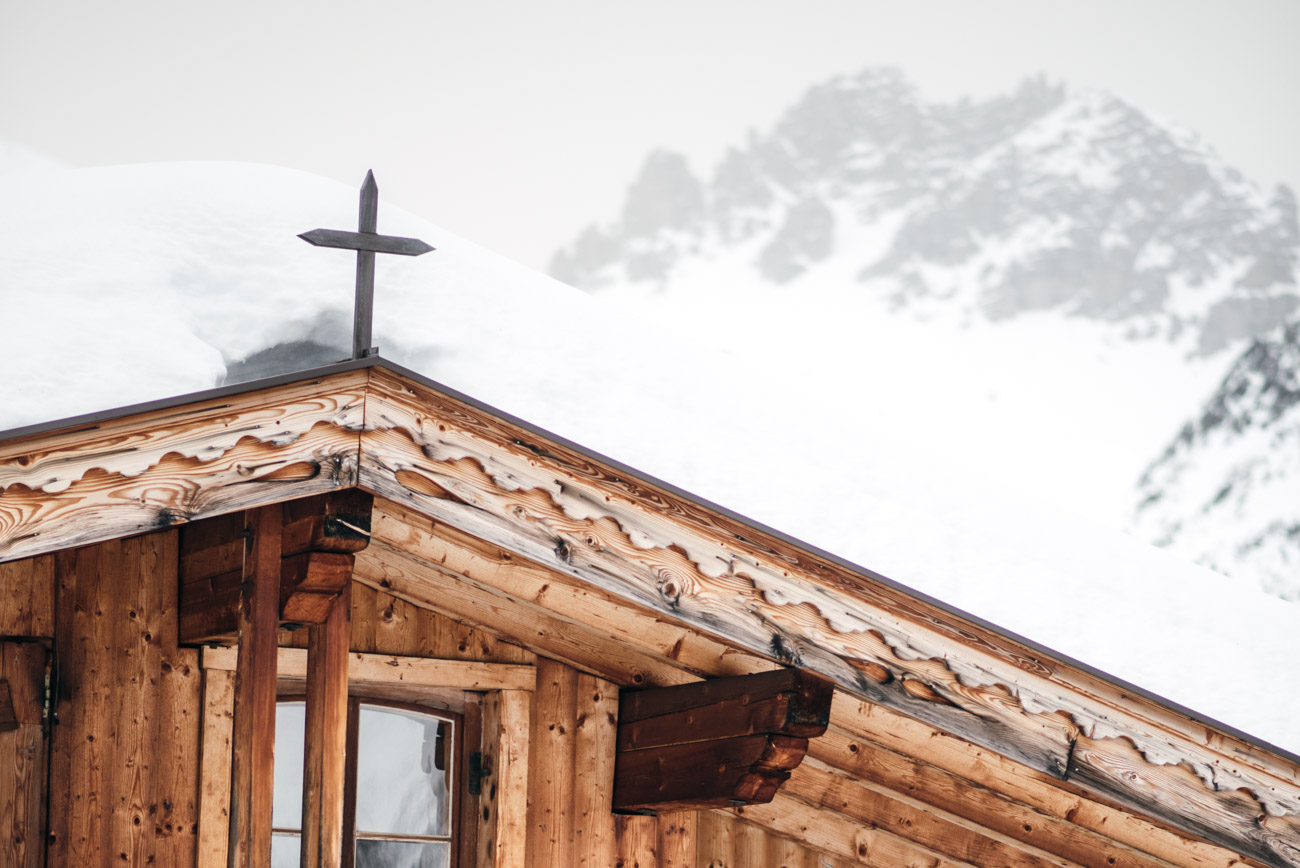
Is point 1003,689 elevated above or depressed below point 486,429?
below

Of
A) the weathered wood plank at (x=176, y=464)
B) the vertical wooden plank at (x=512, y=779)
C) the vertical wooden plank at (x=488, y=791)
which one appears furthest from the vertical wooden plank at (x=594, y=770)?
the weathered wood plank at (x=176, y=464)

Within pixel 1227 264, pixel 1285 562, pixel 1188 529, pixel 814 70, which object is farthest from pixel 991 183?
pixel 1285 562

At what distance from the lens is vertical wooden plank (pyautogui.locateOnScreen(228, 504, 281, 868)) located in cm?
357

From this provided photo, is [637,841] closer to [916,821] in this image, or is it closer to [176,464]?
[916,821]

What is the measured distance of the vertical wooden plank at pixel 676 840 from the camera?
522 centimetres

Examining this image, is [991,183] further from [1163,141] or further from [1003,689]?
[1003,689]

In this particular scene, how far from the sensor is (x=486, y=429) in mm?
3535

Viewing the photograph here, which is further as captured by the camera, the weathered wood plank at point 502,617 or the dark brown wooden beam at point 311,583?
the weathered wood plank at point 502,617

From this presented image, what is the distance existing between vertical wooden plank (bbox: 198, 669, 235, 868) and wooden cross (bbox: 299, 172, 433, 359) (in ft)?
5.04

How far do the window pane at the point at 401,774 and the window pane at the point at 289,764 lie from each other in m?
0.22

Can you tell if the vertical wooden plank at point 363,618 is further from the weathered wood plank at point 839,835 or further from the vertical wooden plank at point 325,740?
the weathered wood plank at point 839,835

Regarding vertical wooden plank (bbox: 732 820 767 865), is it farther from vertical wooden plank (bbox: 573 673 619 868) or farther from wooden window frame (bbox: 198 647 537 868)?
wooden window frame (bbox: 198 647 537 868)

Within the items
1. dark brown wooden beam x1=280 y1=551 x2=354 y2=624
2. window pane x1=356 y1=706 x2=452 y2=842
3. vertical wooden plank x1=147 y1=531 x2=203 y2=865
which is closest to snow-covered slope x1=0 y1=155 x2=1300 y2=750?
dark brown wooden beam x1=280 y1=551 x2=354 y2=624

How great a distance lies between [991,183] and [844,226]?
1198 cm
